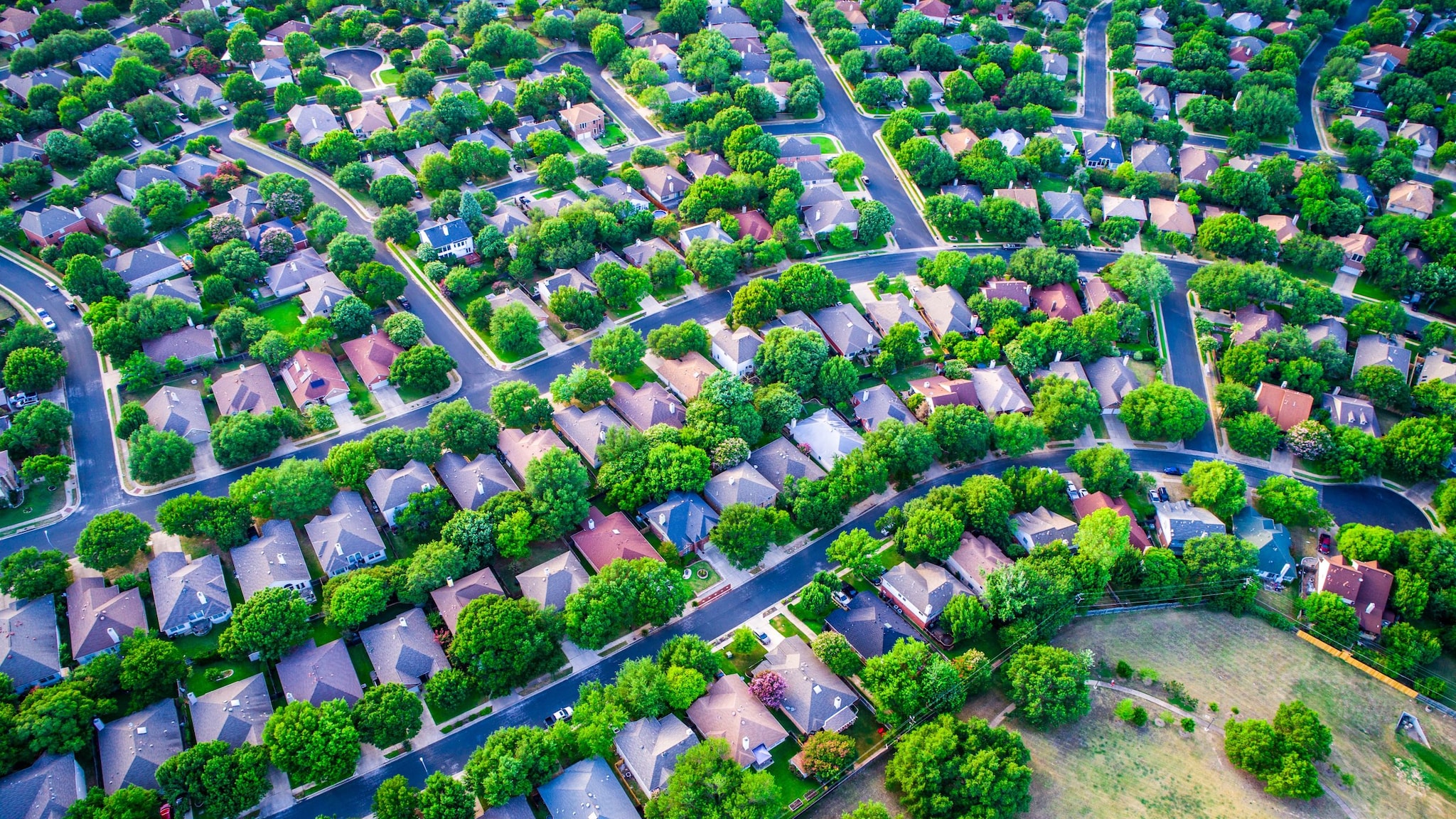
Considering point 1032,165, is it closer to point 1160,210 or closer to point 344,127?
point 1160,210

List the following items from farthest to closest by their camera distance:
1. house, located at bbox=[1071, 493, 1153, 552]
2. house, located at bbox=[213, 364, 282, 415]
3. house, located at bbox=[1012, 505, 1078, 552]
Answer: house, located at bbox=[213, 364, 282, 415], house, located at bbox=[1071, 493, 1153, 552], house, located at bbox=[1012, 505, 1078, 552]

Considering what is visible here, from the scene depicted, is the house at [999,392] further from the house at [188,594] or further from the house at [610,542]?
the house at [188,594]

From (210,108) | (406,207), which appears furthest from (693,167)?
(210,108)

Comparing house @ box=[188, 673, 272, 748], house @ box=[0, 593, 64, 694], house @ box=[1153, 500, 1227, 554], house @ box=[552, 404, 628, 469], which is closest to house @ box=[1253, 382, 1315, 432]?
house @ box=[1153, 500, 1227, 554]

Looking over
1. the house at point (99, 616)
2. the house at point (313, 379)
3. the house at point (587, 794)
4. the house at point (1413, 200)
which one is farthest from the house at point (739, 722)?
the house at point (1413, 200)

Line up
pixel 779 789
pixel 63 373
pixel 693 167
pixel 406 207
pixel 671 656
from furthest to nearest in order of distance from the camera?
pixel 693 167 < pixel 406 207 < pixel 63 373 < pixel 671 656 < pixel 779 789

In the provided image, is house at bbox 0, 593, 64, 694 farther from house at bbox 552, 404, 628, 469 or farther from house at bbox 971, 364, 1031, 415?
house at bbox 971, 364, 1031, 415
